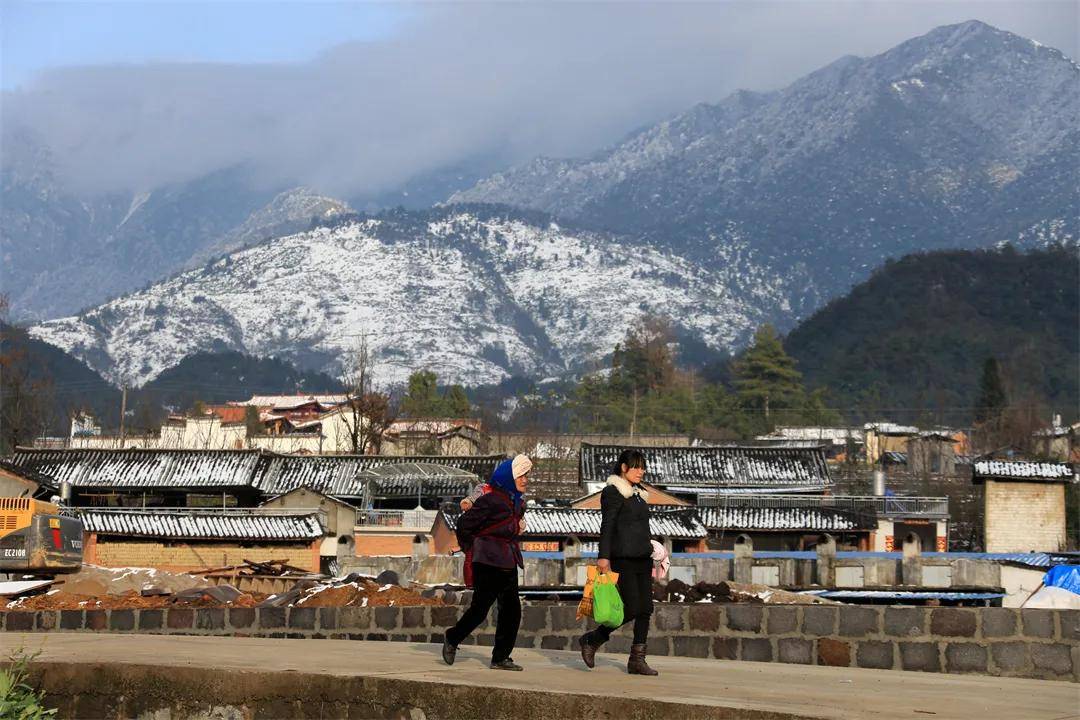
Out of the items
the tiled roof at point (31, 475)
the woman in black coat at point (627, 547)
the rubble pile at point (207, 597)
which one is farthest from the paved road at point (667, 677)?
the tiled roof at point (31, 475)

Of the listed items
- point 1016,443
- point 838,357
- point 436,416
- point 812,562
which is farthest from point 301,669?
point 838,357

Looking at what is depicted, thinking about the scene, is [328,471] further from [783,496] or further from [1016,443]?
[1016,443]

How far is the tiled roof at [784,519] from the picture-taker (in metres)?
51.1

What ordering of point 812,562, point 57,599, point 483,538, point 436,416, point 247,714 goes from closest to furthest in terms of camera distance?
point 247,714
point 483,538
point 57,599
point 812,562
point 436,416

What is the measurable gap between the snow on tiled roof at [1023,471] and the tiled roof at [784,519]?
4.60 meters

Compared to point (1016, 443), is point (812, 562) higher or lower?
lower

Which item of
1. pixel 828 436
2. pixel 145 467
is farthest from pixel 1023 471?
pixel 828 436

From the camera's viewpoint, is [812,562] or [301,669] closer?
[301,669]

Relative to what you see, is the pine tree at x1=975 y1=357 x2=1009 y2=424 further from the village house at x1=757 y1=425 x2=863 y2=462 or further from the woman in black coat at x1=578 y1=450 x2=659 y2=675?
the woman in black coat at x1=578 y1=450 x2=659 y2=675

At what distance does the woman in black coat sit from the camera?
11695 mm

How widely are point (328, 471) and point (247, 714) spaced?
50.7 m

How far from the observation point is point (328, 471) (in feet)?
201

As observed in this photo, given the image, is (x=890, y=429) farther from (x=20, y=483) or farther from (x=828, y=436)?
(x=20, y=483)

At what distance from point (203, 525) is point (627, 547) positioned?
131 ft
